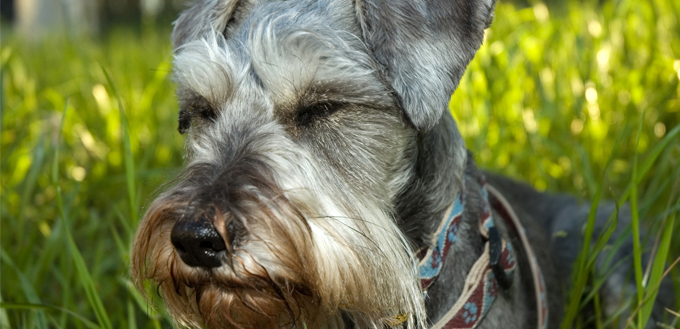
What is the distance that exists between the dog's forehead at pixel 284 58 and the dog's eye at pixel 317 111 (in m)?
0.04

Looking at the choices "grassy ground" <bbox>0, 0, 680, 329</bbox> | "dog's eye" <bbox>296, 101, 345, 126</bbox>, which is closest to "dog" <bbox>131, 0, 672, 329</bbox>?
"dog's eye" <bbox>296, 101, 345, 126</bbox>

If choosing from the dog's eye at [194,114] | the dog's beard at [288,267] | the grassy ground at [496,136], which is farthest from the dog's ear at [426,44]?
the grassy ground at [496,136]

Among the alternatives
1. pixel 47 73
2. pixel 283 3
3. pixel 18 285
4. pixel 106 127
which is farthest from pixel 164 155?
pixel 47 73

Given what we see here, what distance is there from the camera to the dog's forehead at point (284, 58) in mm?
2096

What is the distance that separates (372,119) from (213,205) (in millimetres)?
666

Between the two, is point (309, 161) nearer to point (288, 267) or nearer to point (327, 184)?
point (327, 184)

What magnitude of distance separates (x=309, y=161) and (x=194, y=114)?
615mm

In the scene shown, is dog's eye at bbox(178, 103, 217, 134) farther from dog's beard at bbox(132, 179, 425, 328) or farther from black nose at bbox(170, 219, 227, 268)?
black nose at bbox(170, 219, 227, 268)

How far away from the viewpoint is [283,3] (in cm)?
243

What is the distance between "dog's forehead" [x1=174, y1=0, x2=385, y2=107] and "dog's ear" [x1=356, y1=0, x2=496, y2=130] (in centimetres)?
9

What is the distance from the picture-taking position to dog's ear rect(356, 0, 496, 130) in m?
2.11

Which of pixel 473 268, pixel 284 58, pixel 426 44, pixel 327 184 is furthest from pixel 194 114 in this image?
pixel 473 268

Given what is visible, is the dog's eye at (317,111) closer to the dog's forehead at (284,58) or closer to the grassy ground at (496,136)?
the dog's forehead at (284,58)

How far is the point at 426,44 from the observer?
2152 mm
